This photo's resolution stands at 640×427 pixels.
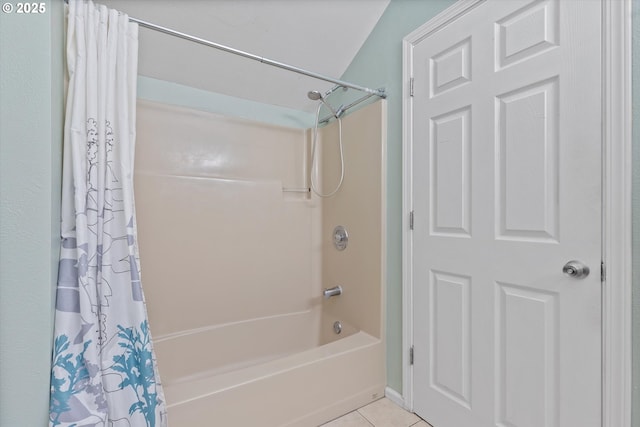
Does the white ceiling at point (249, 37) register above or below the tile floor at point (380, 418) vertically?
above

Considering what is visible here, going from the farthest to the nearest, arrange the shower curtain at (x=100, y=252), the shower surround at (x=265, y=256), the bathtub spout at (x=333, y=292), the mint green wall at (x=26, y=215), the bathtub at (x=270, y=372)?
the bathtub spout at (x=333, y=292), the shower surround at (x=265, y=256), the bathtub at (x=270, y=372), the shower curtain at (x=100, y=252), the mint green wall at (x=26, y=215)

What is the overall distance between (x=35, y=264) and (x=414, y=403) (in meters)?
1.64

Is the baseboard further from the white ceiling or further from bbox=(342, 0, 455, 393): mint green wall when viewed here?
the white ceiling

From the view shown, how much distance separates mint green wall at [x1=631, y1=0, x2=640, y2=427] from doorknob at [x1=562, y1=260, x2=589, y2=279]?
0.34ft

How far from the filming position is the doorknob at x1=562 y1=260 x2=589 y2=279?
88cm

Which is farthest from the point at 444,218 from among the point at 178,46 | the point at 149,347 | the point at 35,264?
the point at 178,46

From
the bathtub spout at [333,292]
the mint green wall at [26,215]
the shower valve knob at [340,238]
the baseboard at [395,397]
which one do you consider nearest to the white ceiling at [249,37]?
the mint green wall at [26,215]

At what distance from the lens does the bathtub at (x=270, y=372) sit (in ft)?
3.60

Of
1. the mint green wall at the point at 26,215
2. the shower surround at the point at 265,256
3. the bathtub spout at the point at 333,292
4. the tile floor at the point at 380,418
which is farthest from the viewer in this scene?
the bathtub spout at the point at 333,292

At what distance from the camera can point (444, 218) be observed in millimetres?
1287

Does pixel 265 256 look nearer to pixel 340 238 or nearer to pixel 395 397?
pixel 340 238

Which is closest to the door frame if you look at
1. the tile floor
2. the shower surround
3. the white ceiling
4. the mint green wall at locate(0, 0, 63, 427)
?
the tile floor

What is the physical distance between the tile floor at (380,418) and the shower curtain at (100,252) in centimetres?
85

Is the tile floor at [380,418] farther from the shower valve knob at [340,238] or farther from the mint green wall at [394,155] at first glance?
the shower valve knob at [340,238]
